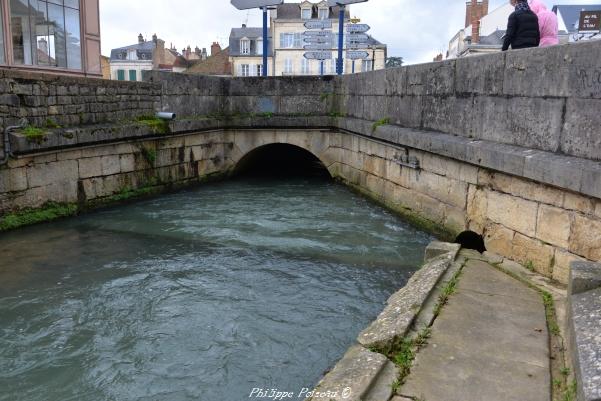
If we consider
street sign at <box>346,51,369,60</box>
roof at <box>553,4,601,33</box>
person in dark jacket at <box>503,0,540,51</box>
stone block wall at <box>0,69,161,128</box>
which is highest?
roof at <box>553,4,601,33</box>

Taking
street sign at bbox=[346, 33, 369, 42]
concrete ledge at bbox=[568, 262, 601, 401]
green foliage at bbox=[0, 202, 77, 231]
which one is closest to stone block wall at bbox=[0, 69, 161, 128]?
green foliage at bbox=[0, 202, 77, 231]

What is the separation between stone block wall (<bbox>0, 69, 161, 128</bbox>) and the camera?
746 centimetres

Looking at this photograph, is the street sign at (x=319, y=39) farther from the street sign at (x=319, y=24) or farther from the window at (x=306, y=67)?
the window at (x=306, y=67)

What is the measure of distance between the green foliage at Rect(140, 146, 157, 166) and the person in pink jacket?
6.86 m

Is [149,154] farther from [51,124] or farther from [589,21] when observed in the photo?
[589,21]

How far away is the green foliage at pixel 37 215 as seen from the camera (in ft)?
24.4

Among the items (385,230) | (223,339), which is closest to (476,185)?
(385,230)

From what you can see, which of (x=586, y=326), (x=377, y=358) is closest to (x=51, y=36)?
(x=377, y=358)

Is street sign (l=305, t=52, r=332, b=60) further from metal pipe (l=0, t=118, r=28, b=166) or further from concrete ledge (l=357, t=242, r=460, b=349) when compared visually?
concrete ledge (l=357, t=242, r=460, b=349)

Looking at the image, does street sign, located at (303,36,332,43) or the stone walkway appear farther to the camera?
street sign, located at (303,36,332,43)

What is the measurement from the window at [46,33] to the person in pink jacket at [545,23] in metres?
10.4

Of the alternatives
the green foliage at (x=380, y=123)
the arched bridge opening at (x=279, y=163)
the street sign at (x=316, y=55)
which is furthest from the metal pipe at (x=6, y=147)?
the street sign at (x=316, y=55)

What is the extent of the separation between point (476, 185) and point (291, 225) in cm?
306

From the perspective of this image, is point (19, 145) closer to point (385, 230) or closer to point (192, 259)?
point (192, 259)
